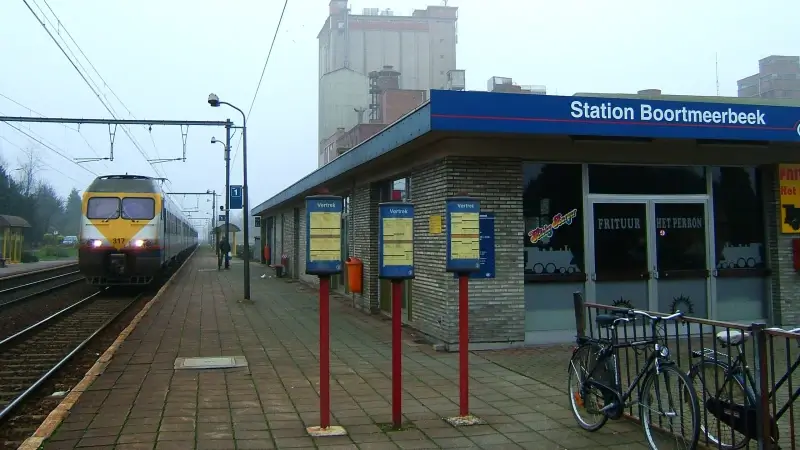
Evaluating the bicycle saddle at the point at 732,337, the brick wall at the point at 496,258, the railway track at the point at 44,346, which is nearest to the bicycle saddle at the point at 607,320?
the bicycle saddle at the point at 732,337

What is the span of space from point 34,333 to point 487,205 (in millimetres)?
9190

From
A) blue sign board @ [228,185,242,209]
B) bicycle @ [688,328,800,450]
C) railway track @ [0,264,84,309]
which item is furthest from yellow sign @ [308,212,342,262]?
blue sign board @ [228,185,242,209]

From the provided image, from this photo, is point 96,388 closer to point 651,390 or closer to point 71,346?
point 71,346

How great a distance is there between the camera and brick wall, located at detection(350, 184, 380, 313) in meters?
14.2

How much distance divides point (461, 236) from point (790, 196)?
320 inches

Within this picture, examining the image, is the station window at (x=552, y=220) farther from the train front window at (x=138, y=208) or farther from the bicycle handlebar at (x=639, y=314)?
the train front window at (x=138, y=208)

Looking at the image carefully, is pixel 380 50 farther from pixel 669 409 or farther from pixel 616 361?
pixel 669 409

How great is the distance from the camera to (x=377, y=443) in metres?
5.41

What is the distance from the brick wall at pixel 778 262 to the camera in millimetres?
11203

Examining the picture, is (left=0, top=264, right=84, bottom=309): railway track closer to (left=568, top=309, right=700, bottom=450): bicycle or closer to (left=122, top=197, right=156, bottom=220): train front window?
(left=122, top=197, right=156, bottom=220): train front window

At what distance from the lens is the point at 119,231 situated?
18.2 metres

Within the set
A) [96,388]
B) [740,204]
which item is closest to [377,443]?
[96,388]

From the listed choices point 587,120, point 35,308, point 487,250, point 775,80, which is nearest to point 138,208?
point 35,308

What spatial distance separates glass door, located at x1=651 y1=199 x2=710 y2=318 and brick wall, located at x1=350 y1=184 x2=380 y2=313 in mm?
5832
